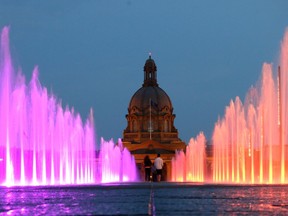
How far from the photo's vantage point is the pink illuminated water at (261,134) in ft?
108

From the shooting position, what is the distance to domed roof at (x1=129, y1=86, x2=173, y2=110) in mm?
128125

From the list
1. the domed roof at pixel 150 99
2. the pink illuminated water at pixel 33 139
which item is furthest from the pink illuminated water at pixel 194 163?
the domed roof at pixel 150 99

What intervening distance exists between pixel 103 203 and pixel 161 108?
372 ft

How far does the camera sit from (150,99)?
12862 centimetres

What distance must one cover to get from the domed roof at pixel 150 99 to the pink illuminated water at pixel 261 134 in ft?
228

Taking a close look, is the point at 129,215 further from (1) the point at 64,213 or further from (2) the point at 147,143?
(2) the point at 147,143

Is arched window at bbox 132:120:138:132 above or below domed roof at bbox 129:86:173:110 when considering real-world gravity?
below

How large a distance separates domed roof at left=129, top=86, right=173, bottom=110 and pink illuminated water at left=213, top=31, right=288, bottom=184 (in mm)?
69481

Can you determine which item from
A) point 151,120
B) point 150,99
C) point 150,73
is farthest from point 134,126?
point 150,73

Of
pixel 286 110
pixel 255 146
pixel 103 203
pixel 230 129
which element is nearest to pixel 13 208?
pixel 103 203

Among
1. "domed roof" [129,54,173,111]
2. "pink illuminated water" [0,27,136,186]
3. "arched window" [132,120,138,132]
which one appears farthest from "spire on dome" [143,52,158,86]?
"pink illuminated water" [0,27,136,186]

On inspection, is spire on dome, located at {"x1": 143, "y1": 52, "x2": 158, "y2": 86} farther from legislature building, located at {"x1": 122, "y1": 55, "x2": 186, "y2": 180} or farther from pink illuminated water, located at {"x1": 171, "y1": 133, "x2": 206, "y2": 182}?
pink illuminated water, located at {"x1": 171, "y1": 133, "x2": 206, "y2": 182}

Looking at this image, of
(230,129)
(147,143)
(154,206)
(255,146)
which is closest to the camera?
(154,206)

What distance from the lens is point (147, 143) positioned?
120 meters
